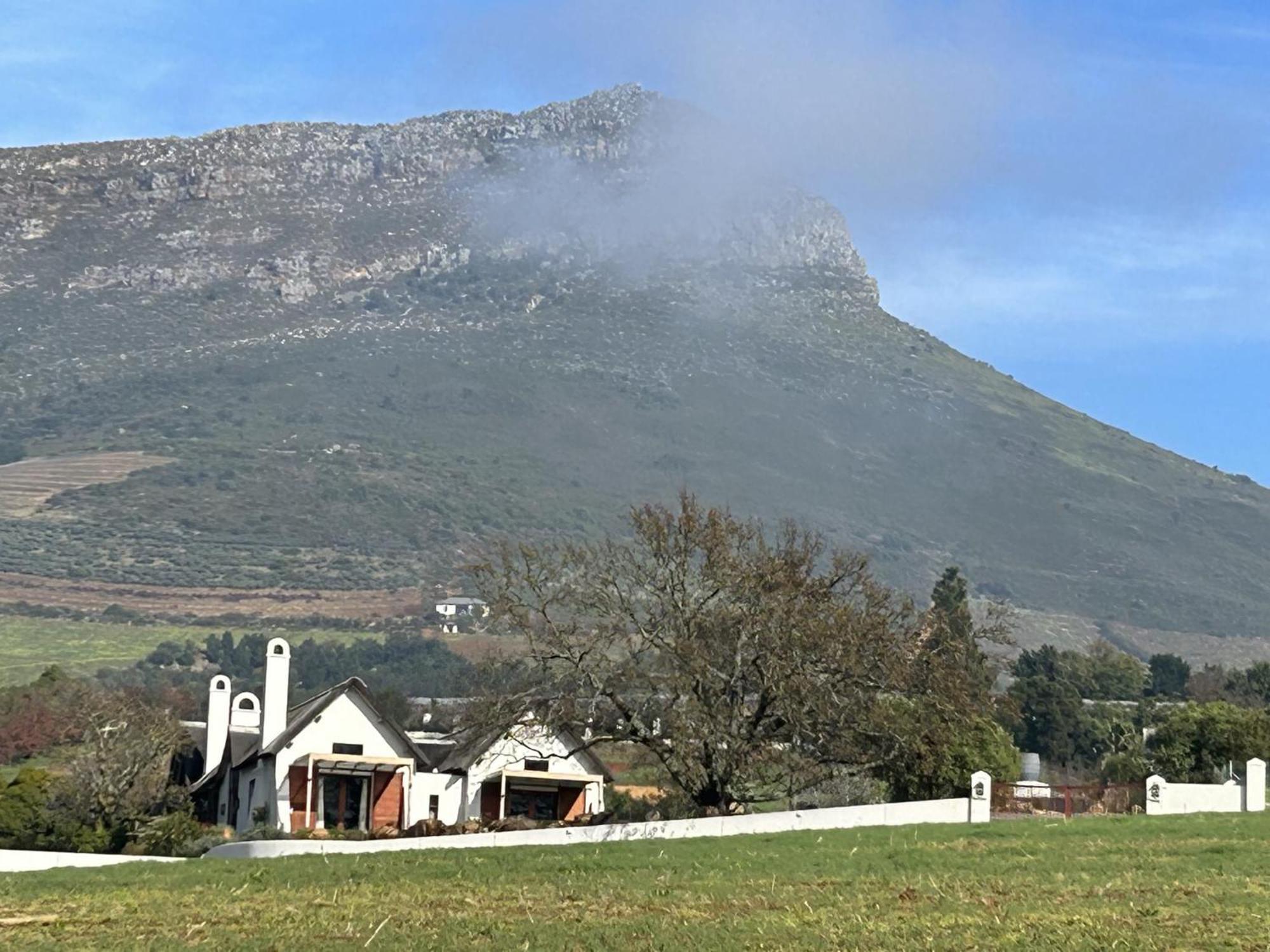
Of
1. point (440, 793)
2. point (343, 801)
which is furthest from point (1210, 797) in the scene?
point (343, 801)

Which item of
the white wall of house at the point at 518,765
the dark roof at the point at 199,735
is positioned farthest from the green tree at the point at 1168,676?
the white wall of house at the point at 518,765

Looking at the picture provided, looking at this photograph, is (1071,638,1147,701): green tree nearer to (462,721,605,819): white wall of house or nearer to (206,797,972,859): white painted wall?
(462,721,605,819): white wall of house

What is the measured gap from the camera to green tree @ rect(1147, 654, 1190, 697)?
137 metres

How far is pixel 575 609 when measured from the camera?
50.8 metres

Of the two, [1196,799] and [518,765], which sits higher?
[518,765]

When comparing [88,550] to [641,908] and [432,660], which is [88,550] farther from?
[641,908]

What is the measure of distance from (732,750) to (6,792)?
21.6m

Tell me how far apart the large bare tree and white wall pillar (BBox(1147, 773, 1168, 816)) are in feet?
18.7

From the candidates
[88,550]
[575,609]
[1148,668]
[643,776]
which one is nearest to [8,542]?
[88,550]

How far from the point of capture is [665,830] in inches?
1606

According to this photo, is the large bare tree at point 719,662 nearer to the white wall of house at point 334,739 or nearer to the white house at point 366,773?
the white house at point 366,773

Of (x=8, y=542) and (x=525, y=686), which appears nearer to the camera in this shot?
(x=525, y=686)

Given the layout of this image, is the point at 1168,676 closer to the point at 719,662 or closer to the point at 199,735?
the point at 199,735

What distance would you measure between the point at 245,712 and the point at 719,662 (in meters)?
24.7
